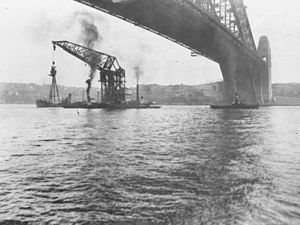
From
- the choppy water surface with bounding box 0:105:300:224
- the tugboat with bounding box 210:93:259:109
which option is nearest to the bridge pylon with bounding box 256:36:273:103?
the tugboat with bounding box 210:93:259:109

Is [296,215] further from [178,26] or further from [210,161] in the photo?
[178,26]

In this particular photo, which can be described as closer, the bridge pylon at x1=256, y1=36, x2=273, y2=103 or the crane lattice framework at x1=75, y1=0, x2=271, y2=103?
the crane lattice framework at x1=75, y1=0, x2=271, y2=103

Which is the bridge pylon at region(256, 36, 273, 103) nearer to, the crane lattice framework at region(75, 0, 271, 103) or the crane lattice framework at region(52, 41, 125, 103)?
the crane lattice framework at region(75, 0, 271, 103)

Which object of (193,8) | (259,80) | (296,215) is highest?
(193,8)

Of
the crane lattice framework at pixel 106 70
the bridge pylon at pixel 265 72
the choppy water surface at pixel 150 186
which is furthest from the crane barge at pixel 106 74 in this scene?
the choppy water surface at pixel 150 186

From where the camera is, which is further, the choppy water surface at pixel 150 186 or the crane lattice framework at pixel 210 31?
the crane lattice framework at pixel 210 31

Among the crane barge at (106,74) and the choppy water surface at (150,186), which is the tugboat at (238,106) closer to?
the crane barge at (106,74)

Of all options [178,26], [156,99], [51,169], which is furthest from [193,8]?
[156,99]

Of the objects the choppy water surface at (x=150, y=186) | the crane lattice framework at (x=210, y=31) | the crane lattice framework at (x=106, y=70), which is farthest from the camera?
the crane lattice framework at (x=106, y=70)
